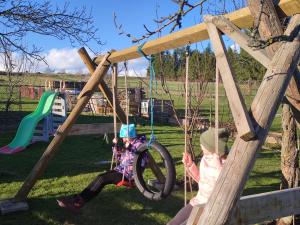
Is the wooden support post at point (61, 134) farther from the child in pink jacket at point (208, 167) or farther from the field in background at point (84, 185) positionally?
the child in pink jacket at point (208, 167)

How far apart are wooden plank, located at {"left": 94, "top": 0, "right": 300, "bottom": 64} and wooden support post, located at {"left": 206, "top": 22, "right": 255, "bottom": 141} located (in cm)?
33

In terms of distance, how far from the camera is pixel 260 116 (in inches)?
99.9

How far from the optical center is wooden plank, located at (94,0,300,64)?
3.04 m

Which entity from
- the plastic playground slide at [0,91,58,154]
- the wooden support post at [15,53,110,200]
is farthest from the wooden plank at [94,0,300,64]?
the plastic playground slide at [0,91,58,154]

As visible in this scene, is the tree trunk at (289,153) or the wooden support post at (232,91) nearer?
the wooden support post at (232,91)

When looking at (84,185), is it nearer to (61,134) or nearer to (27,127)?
(61,134)

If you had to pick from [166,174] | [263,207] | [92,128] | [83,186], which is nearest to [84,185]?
[83,186]

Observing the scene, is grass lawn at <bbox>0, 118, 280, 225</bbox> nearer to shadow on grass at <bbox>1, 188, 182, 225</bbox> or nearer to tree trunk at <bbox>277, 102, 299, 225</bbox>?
shadow on grass at <bbox>1, 188, 182, 225</bbox>

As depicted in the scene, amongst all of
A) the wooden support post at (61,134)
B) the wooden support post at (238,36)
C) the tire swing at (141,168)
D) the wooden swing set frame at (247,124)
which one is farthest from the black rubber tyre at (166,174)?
the wooden support post at (61,134)

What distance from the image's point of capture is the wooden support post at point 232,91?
2.48 metres

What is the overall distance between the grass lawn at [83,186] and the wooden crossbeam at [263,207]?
2730mm

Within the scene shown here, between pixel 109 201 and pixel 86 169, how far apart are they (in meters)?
2.49

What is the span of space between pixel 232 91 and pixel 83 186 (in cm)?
507

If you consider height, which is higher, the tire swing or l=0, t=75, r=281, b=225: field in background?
the tire swing
